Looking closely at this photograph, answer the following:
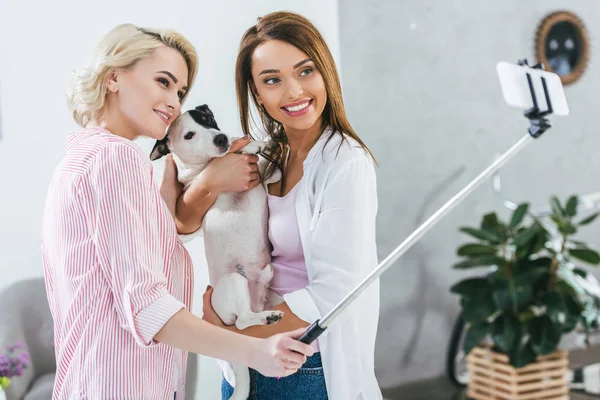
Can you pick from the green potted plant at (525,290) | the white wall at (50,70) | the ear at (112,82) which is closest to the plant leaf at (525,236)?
the green potted plant at (525,290)

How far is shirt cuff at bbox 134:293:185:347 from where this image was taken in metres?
0.98

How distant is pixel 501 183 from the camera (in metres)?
3.80

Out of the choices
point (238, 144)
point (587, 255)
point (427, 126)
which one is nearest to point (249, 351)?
point (238, 144)

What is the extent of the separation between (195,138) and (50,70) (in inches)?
41.4

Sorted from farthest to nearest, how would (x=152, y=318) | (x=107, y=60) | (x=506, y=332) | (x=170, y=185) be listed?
(x=506, y=332)
(x=170, y=185)
(x=107, y=60)
(x=152, y=318)

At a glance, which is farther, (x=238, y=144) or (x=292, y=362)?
(x=238, y=144)

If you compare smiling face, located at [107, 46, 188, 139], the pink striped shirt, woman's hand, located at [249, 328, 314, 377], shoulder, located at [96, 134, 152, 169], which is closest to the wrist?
woman's hand, located at [249, 328, 314, 377]

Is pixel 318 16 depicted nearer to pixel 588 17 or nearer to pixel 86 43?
pixel 86 43

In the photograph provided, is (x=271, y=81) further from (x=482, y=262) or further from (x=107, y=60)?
(x=482, y=262)

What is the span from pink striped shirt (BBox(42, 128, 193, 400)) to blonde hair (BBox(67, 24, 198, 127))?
0.25 ft

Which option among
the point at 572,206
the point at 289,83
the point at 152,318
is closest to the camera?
the point at 152,318

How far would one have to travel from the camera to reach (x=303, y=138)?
1.30m

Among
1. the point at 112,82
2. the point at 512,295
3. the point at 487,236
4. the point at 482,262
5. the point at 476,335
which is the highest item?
the point at 112,82

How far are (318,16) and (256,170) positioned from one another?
44.0 inches
